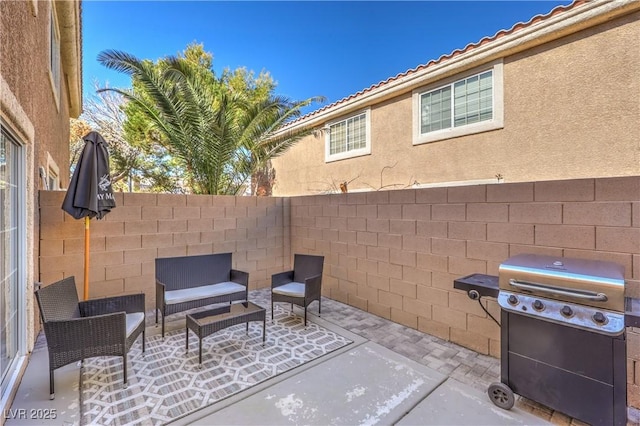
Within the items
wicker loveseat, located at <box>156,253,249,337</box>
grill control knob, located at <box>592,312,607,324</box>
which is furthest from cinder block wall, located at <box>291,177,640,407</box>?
wicker loveseat, located at <box>156,253,249,337</box>

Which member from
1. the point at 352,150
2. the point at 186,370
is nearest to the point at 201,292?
the point at 186,370

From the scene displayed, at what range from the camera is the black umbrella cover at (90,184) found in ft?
13.9

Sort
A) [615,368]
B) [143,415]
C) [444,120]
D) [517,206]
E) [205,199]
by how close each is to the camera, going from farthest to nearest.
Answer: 1. [444,120]
2. [205,199]
3. [517,206]
4. [143,415]
5. [615,368]

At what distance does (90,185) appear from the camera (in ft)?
14.1

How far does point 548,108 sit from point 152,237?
8156mm

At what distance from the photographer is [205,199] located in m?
6.43

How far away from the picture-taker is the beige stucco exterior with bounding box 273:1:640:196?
5.11m

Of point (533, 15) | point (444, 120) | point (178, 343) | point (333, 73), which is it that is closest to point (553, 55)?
point (533, 15)

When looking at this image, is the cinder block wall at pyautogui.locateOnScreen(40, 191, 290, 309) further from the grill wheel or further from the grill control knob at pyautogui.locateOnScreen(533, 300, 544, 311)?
the grill control knob at pyautogui.locateOnScreen(533, 300, 544, 311)

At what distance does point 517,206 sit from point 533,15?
484 centimetres

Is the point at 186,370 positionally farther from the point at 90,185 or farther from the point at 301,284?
the point at 90,185

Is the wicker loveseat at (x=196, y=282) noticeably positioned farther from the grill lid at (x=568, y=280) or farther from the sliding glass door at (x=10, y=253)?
the grill lid at (x=568, y=280)

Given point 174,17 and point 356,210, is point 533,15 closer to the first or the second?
point 356,210

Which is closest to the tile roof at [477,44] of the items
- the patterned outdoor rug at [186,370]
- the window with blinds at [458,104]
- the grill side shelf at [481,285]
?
the window with blinds at [458,104]
